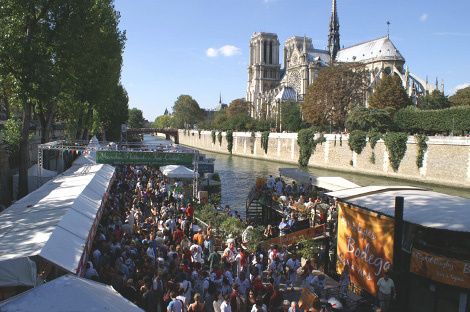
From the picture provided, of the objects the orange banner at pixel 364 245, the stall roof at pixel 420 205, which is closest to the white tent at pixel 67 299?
the stall roof at pixel 420 205

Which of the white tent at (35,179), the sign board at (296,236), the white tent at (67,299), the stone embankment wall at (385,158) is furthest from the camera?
the stone embankment wall at (385,158)

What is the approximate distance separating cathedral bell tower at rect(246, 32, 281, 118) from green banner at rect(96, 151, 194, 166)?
117248 millimetres

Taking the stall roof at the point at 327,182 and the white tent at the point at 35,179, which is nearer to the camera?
the stall roof at the point at 327,182

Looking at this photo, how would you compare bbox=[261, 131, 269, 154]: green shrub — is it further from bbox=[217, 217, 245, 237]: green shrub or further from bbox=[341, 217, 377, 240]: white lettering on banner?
bbox=[341, 217, 377, 240]: white lettering on banner

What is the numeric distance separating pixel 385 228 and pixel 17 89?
14505mm

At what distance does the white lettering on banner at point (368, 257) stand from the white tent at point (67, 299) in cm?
674

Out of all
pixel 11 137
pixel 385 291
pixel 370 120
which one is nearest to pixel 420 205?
pixel 385 291

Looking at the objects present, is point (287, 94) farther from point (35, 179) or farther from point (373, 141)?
point (35, 179)

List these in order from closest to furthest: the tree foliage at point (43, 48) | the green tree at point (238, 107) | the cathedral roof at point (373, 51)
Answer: the tree foliage at point (43, 48), the cathedral roof at point (373, 51), the green tree at point (238, 107)

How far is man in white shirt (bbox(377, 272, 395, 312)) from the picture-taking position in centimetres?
1002

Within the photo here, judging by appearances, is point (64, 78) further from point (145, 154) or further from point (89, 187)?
point (89, 187)

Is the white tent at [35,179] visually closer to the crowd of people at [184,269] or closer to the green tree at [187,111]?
the crowd of people at [184,269]

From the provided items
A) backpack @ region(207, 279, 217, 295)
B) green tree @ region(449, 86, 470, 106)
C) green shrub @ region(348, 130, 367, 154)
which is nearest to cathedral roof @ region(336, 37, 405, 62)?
green tree @ region(449, 86, 470, 106)

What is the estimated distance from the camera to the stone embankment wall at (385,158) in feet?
119
